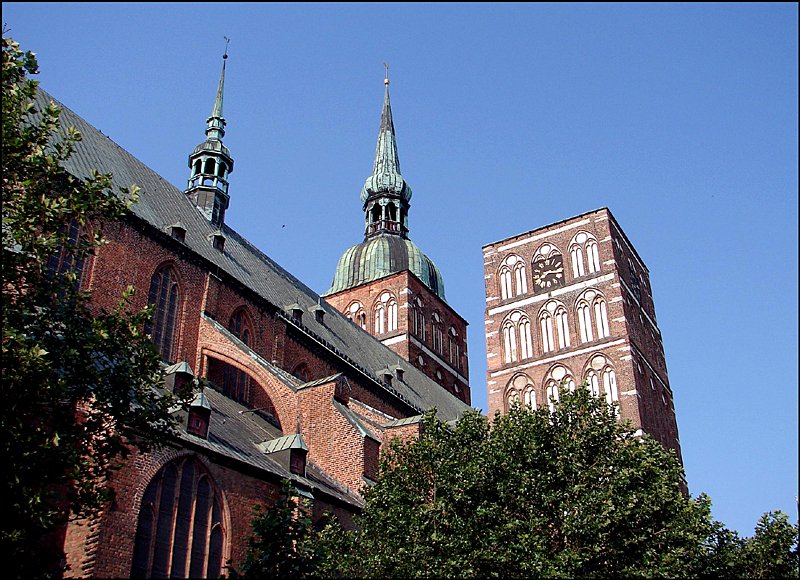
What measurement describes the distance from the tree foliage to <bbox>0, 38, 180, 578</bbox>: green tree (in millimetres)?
4878

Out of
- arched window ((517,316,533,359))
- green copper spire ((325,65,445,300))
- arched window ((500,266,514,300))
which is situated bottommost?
arched window ((517,316,533,359))

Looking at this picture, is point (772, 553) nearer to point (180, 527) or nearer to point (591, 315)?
point (180, 527)

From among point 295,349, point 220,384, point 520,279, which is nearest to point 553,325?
point 520,279

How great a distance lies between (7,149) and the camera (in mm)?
12430

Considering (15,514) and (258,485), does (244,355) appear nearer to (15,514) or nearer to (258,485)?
(258,485)

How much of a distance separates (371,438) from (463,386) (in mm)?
27080

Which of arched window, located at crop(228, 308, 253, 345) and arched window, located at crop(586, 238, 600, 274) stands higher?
arched window, located at crop(586, 238, 600, 274)

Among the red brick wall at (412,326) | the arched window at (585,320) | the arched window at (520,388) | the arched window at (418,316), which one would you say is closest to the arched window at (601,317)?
the arched window at (585,320)

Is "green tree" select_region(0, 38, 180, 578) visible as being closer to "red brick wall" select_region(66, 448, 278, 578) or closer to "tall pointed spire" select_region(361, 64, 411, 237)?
"red brick wall" select_region(66, 448, 278, 578)

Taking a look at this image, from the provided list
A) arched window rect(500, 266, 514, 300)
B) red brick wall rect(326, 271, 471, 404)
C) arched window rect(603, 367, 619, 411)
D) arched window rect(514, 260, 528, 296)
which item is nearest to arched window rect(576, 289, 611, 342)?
arched window rect(603, 367, 619, 411)

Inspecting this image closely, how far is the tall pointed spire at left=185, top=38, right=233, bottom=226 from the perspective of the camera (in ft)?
108

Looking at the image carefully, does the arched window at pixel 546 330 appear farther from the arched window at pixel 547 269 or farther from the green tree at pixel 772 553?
the green tree at pixel 772 553

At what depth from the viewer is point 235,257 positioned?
2948 centimetres

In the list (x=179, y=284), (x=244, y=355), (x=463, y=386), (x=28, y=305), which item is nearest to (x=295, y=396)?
(x=244, y=355)
